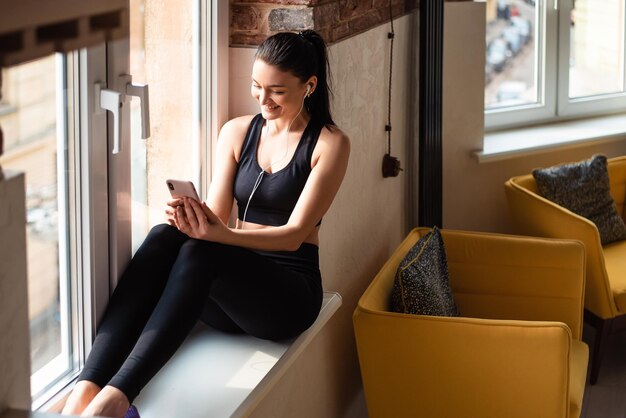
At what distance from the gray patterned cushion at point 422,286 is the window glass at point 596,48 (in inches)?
90.2

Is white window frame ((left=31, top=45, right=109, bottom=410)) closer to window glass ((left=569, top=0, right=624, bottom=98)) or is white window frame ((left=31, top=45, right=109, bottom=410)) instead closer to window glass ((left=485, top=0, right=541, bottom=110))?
window glass ((left=485, top=0, right=541, bottom=110))

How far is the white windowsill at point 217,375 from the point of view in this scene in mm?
2273

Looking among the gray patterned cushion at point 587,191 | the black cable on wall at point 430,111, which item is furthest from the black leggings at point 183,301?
the gray patterned cushion at point 587,191

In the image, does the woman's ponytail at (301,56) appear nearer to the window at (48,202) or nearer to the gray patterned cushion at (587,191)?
the window at (48,202)

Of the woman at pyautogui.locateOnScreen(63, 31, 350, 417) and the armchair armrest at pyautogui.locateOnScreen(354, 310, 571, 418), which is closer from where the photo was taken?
the woman at pyautogui.locateOnScreen(63, 31, 350, 417)

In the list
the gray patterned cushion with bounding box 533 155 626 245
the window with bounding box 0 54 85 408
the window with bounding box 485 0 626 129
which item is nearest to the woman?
the window with bounding box 0 54 85 408

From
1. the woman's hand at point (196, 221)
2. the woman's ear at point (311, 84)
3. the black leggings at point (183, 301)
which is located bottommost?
the black leggings at point (183, 301)

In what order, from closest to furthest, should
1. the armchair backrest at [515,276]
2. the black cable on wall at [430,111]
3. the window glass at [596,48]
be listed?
the armchair backrest at [515,276] < the black cable on wall at [430,111] < the window glass at [596,48]

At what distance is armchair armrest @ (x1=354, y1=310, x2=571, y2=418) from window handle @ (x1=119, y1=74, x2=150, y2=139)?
1095mm

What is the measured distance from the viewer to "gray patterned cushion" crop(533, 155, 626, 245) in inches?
173

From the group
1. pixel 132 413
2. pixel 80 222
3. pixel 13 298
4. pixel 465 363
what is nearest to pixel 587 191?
pixel 465 363

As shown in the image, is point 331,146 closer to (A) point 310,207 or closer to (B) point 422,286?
(A) point 310,207

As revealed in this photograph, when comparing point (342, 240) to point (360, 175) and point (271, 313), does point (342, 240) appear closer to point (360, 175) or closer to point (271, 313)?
point (360, 175)

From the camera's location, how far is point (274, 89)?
8.52ft
